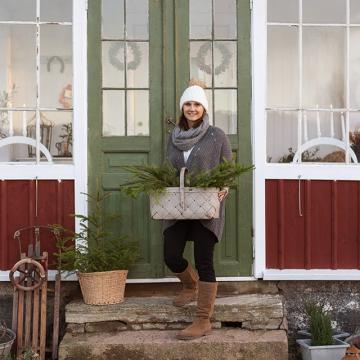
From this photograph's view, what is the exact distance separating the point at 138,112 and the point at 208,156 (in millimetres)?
990

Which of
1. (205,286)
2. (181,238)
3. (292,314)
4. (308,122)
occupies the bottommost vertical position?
(292,314)

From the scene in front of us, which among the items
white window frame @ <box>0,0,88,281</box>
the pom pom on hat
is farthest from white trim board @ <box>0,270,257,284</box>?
the pom pom on hat

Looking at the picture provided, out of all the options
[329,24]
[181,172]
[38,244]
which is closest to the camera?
[181,172]

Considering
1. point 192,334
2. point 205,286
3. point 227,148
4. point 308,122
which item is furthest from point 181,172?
point 308,122

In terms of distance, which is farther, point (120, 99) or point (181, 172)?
point (120, 99)

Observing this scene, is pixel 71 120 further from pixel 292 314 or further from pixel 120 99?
pixel 292 314

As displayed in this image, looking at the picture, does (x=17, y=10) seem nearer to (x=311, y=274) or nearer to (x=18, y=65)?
(x=18, y=65)

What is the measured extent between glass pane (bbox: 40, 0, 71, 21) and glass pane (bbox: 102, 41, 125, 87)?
1.26 feet

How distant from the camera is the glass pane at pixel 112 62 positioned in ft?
17.7

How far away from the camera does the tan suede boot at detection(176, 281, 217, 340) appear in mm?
4660

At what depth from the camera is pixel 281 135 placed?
549 centimetres

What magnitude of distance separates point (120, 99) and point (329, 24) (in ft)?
5.98

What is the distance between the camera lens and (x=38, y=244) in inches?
201

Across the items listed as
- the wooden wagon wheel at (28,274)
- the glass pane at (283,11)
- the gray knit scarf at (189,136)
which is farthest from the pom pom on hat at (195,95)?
the wooden wagon wheel at (28,274)
